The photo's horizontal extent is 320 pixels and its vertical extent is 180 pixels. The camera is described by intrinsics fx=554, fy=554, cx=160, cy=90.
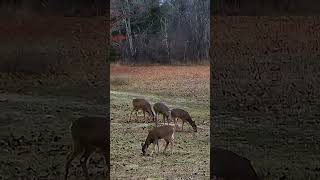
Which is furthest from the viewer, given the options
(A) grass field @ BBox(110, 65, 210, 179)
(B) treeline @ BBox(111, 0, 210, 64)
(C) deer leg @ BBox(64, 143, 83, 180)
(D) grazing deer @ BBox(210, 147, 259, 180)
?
(B) treeline @ BBox(111, 0, 210, 64)

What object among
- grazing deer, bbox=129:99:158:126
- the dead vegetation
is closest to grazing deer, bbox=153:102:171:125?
grazing deer, bbox=129:99:158:126

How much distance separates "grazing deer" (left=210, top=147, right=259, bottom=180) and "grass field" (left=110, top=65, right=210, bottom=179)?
3.20 feet

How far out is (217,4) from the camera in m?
2.57

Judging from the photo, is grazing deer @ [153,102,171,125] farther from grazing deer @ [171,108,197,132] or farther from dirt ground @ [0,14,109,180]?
dirt ground @ [0,14,109,180]

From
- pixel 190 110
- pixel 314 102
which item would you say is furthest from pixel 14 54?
pixel 190 110

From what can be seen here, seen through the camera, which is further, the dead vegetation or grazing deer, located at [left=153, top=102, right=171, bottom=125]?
grazing deer, located at [left=153, top=102, right=171, bottom=125]

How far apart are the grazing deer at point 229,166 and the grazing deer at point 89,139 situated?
521mm

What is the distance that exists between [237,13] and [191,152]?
87.2 inches

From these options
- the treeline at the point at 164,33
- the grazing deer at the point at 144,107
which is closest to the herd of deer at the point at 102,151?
the grazing deer at the point at 144,107

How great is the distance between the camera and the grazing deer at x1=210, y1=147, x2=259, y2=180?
2.62 meters

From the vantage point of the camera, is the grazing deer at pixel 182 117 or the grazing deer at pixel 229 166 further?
the grazing deer at pixel 182 117

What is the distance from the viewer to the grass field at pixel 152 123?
13.1 ft

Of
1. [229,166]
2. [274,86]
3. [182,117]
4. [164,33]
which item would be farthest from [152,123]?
[229,166]

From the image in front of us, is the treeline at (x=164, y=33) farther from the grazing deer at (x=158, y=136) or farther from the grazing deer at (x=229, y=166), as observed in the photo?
the grazing deer at (x=229, y=166)
